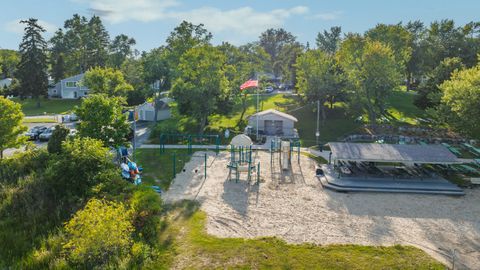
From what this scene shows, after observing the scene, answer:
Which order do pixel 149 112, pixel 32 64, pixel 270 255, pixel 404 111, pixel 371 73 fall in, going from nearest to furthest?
pixel 270 255, pixel 371 73, pixel 149 112, pixel 404 111, pixel 32 64

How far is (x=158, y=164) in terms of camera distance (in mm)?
32438

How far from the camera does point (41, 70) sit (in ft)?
240

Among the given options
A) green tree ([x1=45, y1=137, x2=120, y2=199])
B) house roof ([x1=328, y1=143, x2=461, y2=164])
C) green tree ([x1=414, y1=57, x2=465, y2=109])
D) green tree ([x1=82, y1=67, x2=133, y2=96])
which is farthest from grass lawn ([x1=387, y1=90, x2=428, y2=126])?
green tree ([x1=45, y1=137, x2=120, y2=199])

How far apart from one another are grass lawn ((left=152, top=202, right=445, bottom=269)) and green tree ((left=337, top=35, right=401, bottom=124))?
1298 inches

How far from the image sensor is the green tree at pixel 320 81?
50.9 meters

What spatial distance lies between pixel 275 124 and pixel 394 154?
19.0 meters

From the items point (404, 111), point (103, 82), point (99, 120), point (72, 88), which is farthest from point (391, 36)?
point (72, 88)

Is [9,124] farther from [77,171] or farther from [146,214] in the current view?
[146,214]

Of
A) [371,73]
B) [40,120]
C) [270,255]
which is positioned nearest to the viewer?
[270,255]

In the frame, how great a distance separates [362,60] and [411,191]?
26.0 metres

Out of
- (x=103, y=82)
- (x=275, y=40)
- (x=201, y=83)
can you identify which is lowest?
(x=201, y=83)

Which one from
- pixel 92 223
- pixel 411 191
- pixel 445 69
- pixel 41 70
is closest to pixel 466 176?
pixel 411 191

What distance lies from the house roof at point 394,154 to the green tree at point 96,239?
19.0 meters

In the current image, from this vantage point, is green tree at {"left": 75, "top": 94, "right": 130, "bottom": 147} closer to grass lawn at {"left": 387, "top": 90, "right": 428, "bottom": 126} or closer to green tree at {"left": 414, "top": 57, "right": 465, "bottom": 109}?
grass lawn at {"left": 387, "top": 90, "right": 428, "bottom": 126}
